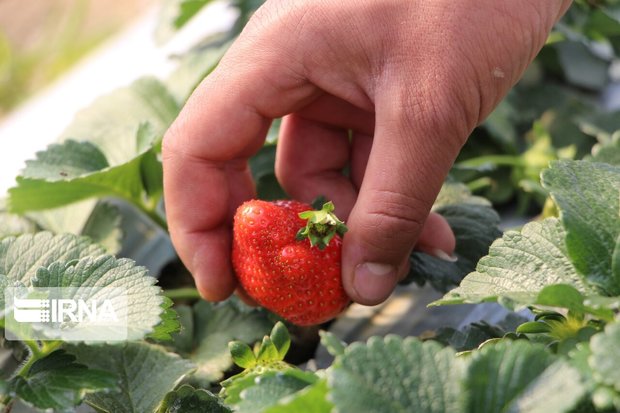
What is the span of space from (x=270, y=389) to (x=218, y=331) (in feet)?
1.27

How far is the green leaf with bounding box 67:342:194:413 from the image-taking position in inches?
30.1

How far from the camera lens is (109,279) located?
0.69m

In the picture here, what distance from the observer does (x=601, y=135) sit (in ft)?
3.76

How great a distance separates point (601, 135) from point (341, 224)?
54cm

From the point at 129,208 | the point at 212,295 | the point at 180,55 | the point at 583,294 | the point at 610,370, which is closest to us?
the point at 610,370

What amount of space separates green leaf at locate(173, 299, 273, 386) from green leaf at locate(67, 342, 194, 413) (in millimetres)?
64

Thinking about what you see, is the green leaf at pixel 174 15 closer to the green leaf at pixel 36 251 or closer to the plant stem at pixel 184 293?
the plant stem at pixel 184 293

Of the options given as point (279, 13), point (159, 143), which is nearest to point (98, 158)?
point (159, 143)

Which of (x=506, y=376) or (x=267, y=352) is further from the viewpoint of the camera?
(x=267, y=352)

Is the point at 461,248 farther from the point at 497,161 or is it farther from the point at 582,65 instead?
the point at 582,65

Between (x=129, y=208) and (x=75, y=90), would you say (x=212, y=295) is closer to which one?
(x=129, y=208)

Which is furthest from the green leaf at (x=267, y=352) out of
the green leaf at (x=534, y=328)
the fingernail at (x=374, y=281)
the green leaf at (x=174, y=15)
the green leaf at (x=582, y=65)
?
the green leaf at (x=582, y=65)

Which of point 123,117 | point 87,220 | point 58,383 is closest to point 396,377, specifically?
point 58,383

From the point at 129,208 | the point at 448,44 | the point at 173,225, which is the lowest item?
the point at 129,208
